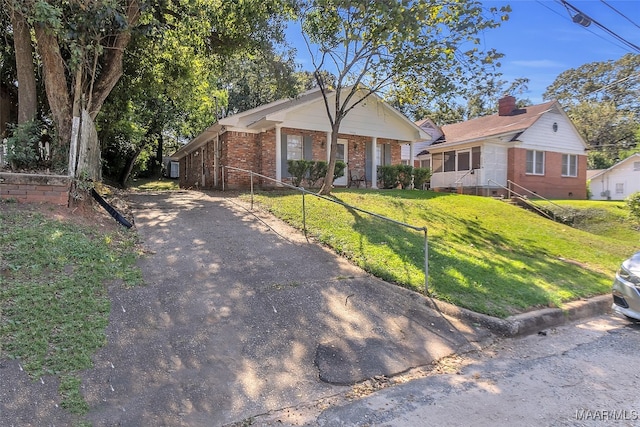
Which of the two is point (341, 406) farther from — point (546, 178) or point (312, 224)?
point (546, 178)

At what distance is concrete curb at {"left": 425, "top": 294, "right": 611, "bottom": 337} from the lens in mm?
5141

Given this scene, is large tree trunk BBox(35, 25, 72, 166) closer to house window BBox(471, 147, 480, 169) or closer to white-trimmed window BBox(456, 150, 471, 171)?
house window BBox(471, 147, 480, 169)

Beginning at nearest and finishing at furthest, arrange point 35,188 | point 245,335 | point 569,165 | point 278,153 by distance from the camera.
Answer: point 245,335
point 35,188
point 278,153
point 569,165

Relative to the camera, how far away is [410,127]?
19203mm

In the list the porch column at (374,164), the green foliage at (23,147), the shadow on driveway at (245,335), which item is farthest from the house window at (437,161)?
the green foliage at (23,147)

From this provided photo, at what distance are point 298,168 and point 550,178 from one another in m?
15.6

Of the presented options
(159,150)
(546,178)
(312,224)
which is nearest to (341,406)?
(312,224)

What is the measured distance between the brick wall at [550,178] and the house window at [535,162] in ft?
0.79

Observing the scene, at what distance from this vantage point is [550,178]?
2288 cm

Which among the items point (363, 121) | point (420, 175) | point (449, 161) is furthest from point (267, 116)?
point (449, 161)

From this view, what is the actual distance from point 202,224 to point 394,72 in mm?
6989

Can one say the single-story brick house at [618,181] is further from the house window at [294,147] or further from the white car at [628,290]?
the white car at [628,290]

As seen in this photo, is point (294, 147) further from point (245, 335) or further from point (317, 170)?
point (245, 335)

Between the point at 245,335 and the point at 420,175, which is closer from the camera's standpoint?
the point at 245,335
